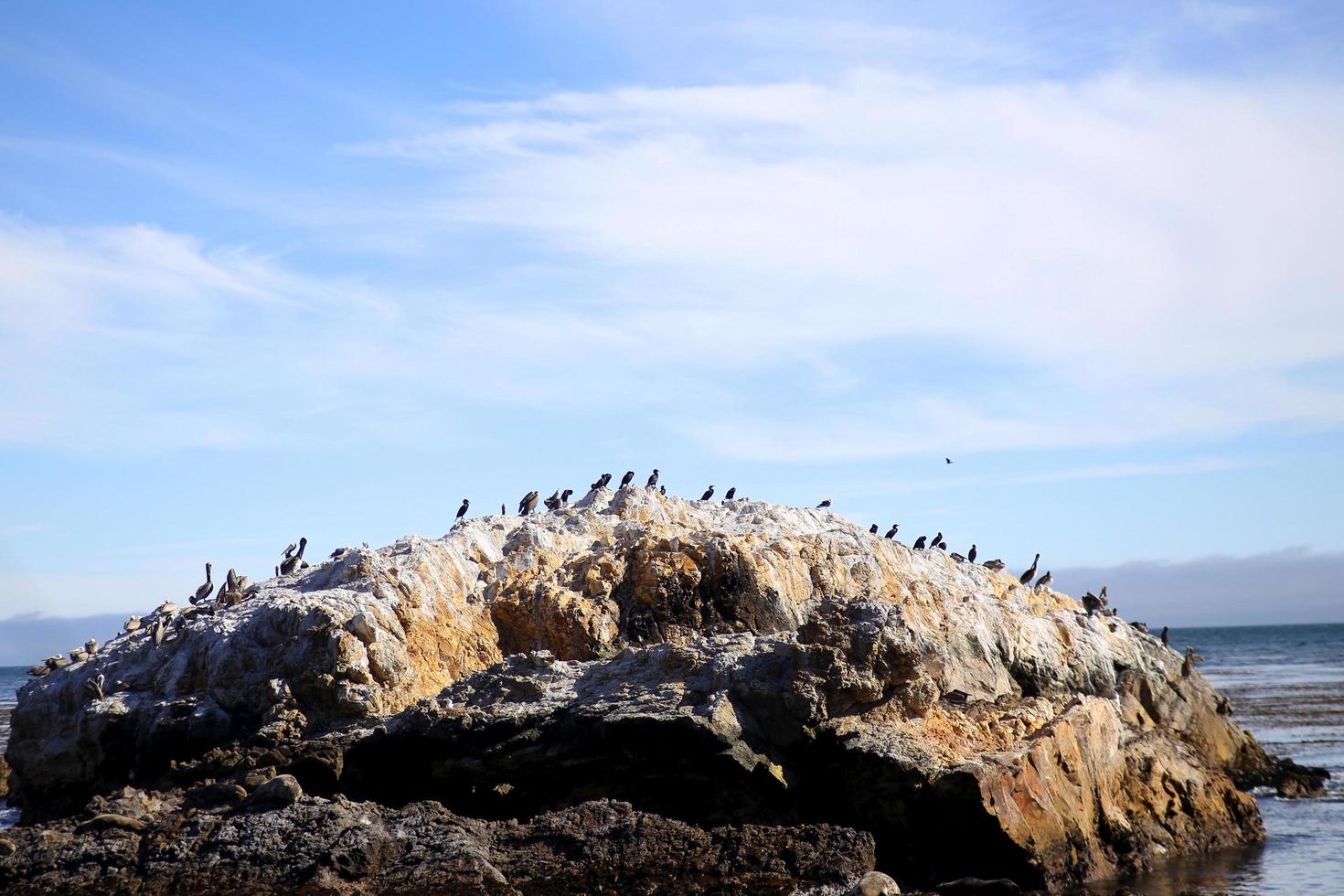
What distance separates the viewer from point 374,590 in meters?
22.6

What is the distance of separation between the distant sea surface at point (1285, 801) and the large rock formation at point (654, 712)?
0.73 metres

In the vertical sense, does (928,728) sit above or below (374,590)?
below

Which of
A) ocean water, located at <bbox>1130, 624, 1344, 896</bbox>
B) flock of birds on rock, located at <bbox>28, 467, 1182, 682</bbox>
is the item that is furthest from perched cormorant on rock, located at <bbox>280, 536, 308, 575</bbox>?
ocean water, located at <bbox>1130, 624, 1344, 896</bbox>

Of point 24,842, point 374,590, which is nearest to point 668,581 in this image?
point 374,590

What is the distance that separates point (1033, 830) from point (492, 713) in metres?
7.91

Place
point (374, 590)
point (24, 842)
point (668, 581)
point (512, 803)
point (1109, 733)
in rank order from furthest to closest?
point (668, 581) < point (374, 590) < point (1109, 733) < point (512, 803) < point (24, 842)

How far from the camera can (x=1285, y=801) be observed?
26203 mm

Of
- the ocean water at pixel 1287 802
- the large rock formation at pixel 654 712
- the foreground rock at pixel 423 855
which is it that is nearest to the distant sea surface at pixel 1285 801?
the ocean water at pixel 1287 802

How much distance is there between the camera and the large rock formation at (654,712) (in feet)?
59.8

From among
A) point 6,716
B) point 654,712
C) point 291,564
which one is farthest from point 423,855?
point 6,716

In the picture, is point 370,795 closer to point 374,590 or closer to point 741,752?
point 374,590

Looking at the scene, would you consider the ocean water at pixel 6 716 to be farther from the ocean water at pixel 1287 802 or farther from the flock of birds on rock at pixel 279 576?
the ocean water at pixel 1287 802

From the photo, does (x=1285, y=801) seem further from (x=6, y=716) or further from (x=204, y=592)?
(x=6, y=716)

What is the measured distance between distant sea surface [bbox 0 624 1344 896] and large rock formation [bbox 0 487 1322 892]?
0.73 metres
